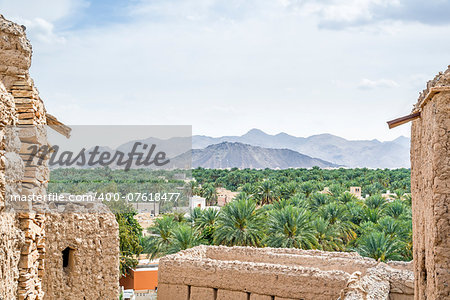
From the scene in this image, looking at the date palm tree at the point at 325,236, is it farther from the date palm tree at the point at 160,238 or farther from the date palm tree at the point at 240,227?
the date palm tree at the point at 160,238

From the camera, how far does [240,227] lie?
23578 millimetres

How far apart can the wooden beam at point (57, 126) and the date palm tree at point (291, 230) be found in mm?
14956

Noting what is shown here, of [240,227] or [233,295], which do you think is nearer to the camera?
[233,295]

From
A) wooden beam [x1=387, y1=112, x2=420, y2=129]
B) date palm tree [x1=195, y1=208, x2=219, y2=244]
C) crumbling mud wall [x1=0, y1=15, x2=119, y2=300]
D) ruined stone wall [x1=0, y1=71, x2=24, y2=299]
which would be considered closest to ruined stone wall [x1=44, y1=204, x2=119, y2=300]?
crumbling mud wall [x1=0, y1=15, x2=119, y2=300]

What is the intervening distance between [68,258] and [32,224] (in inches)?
79.6

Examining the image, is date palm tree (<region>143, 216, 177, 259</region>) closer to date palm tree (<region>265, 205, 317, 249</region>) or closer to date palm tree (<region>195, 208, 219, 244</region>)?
date palm tree (<region>195, 208, 219, 244</region>)

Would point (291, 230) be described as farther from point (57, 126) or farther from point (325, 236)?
point (57, 126)

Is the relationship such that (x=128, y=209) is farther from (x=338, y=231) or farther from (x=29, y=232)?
(x=338, y=231)

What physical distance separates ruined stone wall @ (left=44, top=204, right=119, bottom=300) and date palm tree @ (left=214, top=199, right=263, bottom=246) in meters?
14.9

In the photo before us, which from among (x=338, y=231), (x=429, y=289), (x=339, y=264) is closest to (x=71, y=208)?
(x=429, y=289)

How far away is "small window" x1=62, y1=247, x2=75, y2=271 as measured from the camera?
7.79m

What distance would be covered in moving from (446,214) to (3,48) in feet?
18.0

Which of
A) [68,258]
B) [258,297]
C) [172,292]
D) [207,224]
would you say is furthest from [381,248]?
[68,258]

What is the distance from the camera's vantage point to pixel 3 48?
6250 mm
